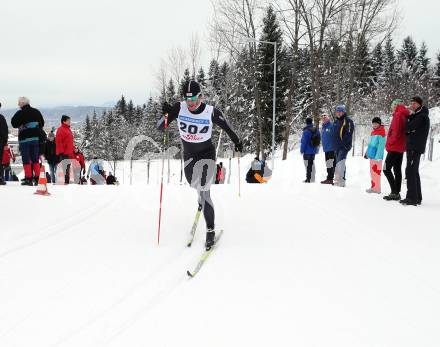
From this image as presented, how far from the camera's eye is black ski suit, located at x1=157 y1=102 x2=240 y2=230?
5.16 metres

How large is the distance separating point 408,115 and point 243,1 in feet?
69.5

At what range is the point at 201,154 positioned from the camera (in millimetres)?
5316

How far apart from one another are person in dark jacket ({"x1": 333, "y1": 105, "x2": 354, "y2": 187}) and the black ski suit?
5.06 m

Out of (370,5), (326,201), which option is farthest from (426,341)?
(370,5)

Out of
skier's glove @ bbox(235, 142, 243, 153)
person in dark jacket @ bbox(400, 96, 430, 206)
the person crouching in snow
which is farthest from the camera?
the person crouching in snow

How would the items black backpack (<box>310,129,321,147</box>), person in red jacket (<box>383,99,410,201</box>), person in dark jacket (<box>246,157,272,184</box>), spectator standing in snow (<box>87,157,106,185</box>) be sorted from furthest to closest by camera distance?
spectator standing in snow (<box>87,157,106,185</box>) < person in dark jacket (<box>246,157,272,184</box>) < black backpack (<box>310,129,321,147</box>) < person in red jacket (<box>383,99,410,201</box>)

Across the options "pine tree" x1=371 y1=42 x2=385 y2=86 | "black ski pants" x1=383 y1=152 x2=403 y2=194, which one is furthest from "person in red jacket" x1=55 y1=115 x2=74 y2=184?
"pine tree" x1=371 y1=42 x2=385 y2=86

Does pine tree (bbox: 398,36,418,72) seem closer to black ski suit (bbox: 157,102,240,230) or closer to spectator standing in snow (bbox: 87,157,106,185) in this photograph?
spectator standing in snow (bbox: 87,157,106,185)

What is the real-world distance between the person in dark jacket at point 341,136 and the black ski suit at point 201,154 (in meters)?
5.06

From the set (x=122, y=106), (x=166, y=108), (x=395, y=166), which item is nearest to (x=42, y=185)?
(x=166, y=108)

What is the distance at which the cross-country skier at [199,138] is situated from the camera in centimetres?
514

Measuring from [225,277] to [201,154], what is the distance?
6.38 feet

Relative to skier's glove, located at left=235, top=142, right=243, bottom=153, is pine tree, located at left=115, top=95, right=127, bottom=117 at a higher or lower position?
higher

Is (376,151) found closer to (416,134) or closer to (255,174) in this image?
(416,134)
